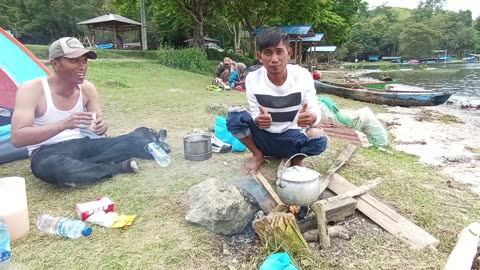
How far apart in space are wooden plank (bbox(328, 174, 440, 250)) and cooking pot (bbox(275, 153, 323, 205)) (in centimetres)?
50

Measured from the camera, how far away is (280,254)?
6.09 ft

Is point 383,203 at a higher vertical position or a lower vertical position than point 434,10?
lower

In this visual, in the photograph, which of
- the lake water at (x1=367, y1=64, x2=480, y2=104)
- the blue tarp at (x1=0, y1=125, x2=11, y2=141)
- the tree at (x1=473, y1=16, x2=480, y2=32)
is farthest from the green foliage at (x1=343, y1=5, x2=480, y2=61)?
the blue tarp at (x1=0, y1=125, x2=11, y2=141)

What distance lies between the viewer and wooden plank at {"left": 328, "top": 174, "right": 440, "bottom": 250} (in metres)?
2.14

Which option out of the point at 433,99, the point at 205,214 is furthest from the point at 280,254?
the point at 433,99

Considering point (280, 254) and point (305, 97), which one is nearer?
point (280, 254)

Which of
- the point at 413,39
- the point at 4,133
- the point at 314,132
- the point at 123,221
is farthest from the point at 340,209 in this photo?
the point at 413,39

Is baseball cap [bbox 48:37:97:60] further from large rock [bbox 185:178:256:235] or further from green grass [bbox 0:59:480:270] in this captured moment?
large rock [bbox 185:178:256:235]

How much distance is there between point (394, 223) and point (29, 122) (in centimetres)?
288

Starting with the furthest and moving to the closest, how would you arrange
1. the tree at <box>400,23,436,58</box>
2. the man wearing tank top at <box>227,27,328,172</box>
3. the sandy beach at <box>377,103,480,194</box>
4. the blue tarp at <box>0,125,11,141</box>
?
1. the tree at <box>400,23,436,58</box>
2. the sandy beach at <box>377,103,480,194</box>
3. the blue tarp at <box>0,125,11,141</box>
4. the man wearing tank top at <box>227,27,328,172</box>

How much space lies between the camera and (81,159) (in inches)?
121

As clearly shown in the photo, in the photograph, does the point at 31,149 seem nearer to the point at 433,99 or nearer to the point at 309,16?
the point at 433,99

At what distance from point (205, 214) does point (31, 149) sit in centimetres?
187

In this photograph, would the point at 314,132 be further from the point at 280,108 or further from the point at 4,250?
the point at 4,250
